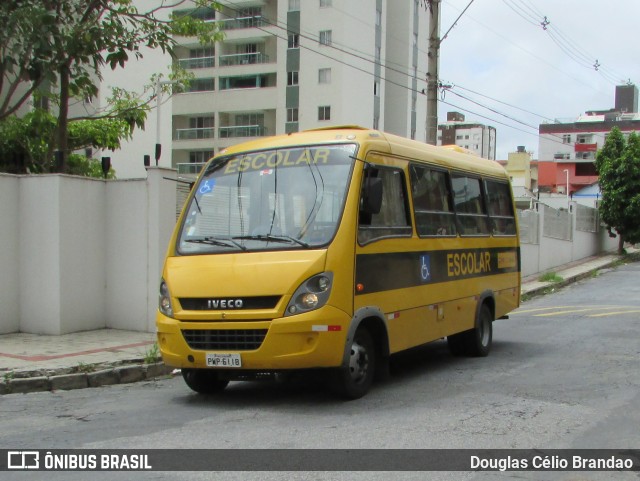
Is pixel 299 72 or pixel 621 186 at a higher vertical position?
pixel 299 72

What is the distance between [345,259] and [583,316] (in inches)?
388

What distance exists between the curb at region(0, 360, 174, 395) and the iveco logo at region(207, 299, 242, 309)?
237 centimetres

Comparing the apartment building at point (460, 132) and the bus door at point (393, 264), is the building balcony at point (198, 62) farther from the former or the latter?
the apartment building at point (460, 132)

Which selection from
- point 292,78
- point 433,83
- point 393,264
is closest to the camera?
point 393,264

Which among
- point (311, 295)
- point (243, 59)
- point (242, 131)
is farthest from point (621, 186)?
point (311, 295)

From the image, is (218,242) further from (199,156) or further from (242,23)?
(199,156)

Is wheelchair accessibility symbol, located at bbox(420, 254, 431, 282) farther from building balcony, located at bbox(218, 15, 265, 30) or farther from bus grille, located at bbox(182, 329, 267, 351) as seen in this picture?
building balcony, located at bbox(218, 15, 265, 30)

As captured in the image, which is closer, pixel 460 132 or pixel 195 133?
pixel 195 133

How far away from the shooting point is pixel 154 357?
9367 millimetres

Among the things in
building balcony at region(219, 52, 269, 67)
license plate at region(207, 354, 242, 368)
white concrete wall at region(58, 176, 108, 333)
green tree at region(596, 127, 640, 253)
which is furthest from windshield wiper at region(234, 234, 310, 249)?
building balcony at region(219, 52, 269, 67)

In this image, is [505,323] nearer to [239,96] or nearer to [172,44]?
[172,44]

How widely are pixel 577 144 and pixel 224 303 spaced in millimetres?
82684

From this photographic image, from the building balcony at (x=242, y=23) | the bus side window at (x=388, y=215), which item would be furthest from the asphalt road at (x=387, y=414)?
the building balcony at (x=242, y=23)

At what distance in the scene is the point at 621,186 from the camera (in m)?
32.7
